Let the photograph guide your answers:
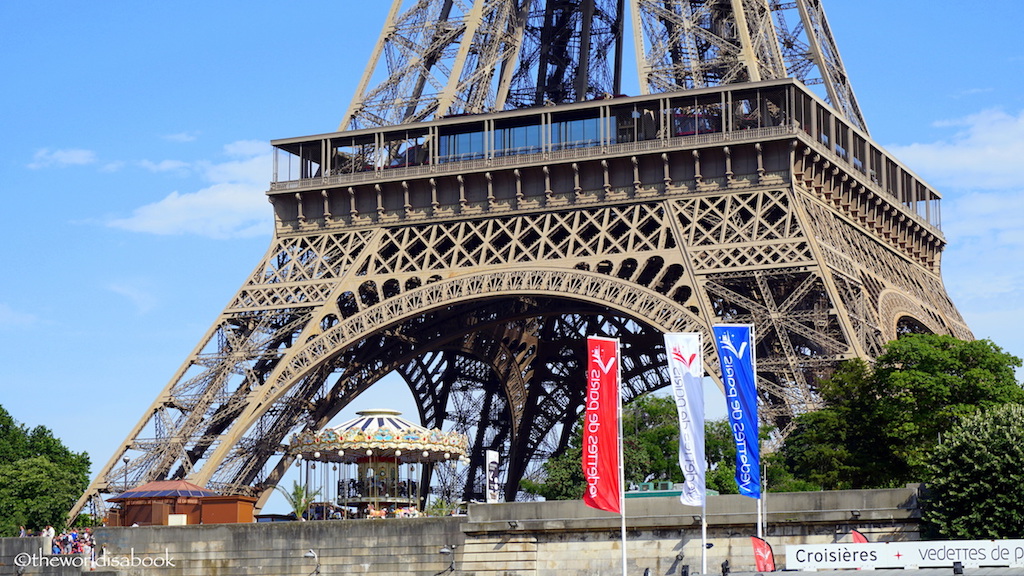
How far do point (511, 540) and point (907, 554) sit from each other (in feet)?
43.1

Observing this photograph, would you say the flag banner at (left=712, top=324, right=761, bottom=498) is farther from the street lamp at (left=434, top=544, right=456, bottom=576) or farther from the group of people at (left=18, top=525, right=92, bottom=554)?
the group of people at (left=18, top=525, right=92, bottom=554)

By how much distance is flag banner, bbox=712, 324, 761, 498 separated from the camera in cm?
4466

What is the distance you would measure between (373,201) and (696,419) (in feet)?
102

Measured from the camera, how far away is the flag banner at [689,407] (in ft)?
146

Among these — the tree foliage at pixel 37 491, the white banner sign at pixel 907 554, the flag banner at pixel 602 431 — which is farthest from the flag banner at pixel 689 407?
the tree foliage at pixel 37 491

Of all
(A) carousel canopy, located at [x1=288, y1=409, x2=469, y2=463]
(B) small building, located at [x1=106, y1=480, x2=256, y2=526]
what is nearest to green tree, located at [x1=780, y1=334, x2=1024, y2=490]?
(A) carousel canopy, located at [x1=288, y1=409, x2=469, y2=463]

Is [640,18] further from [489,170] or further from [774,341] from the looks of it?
[774,341]

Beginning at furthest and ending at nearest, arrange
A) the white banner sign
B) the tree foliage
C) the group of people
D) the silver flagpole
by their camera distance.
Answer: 1. the tree foliage
2. the group of people
3. the silver flagpole
4. the white banner sign

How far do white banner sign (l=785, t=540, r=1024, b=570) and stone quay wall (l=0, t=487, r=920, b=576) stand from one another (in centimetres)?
405

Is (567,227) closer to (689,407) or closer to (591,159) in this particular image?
(591,159)

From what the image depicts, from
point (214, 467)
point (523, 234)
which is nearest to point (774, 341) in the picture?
point (523, 234)

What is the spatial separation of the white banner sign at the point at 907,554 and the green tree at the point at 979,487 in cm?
245

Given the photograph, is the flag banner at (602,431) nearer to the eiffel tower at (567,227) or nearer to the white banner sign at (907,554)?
the white banner sign at (907,554)

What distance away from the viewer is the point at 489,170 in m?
70.7
